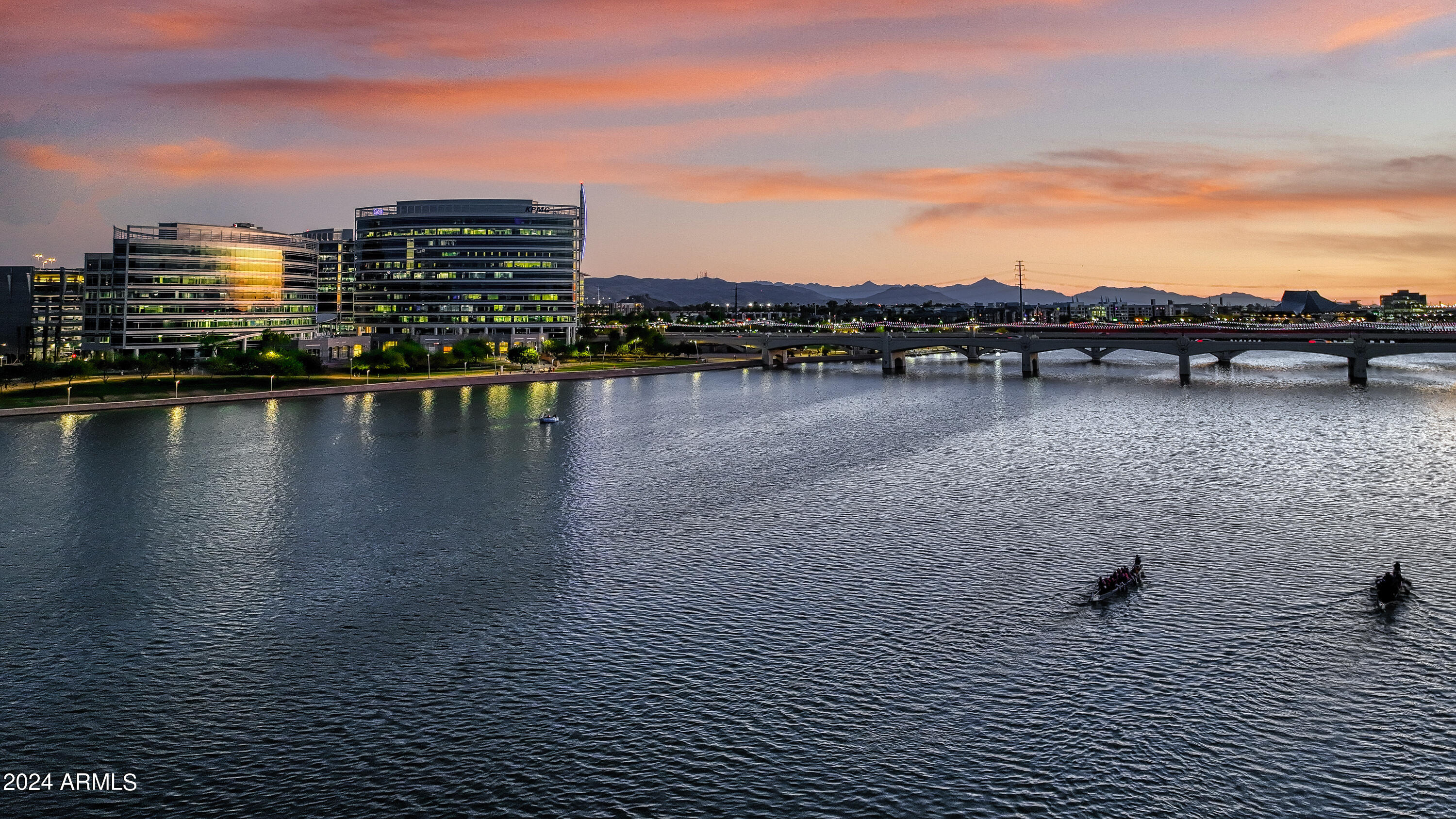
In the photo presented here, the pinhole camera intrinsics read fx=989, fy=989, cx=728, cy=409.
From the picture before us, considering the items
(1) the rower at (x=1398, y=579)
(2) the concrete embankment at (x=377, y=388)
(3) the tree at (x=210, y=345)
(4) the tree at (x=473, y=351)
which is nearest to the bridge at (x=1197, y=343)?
(2) the concrete embankment at (x=377, y=388)

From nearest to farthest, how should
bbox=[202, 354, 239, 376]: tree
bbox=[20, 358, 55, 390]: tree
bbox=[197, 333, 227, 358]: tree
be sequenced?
1. bbox=[20, 358, 55, 390]: tree
2. bbox=[202, 354, 239, 376]: tree
3. bbox=[197, 333, 227, 358]: tree

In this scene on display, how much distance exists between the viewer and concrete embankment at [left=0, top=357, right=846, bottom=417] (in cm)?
10888

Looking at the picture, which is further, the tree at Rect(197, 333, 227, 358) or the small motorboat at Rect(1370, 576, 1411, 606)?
the tree at Rect(197, 333, 227, 358)

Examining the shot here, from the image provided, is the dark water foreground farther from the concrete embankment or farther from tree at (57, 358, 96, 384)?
tree at (57, 358, 96, 384)

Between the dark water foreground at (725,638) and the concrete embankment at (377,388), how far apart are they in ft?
122

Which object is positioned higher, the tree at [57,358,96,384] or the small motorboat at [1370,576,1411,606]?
the tree at [57,358,96,384]

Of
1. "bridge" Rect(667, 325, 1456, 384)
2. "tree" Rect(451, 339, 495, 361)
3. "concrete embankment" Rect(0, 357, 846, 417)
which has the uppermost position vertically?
"bridge" Rect(667, 325, 1456, 384)

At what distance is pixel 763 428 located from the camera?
10025cm

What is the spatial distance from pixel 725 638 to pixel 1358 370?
519ft

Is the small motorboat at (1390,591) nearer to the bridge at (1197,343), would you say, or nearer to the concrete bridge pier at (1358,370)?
the bridge at (1197,343)

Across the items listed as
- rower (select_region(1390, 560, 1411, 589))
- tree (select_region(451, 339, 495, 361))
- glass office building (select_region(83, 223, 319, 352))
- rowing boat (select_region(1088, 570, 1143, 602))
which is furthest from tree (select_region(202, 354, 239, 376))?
rower (select_region(1390, 560, 1411, 589))

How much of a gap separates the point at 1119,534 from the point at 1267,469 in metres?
28.5

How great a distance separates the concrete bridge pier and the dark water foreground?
8909 centimetres

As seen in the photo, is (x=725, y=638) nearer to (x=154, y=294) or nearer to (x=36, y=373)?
(x=36, y=373)
